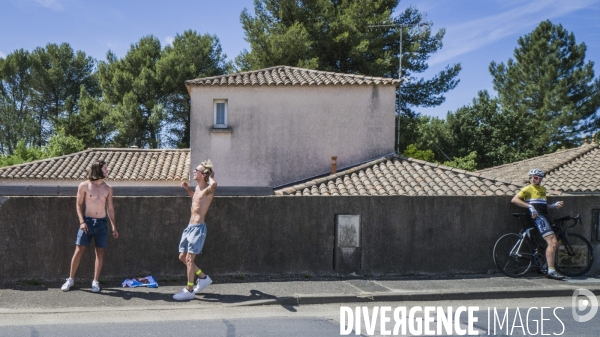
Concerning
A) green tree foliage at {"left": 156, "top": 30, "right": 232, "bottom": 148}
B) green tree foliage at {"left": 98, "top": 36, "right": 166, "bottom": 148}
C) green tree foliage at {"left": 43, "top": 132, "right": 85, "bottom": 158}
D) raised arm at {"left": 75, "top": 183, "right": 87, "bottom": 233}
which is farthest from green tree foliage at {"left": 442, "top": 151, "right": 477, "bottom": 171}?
raised arm at {"left": 75, "top": 183, "right": 87, "bottom": 233}

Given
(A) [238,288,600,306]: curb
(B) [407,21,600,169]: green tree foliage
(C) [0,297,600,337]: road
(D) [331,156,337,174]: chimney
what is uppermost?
(B) [407,21,600,169]: green tree foliage

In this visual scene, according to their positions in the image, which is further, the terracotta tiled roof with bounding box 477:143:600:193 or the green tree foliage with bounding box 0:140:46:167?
the green tree foliage with bounding box 0:140:46:167

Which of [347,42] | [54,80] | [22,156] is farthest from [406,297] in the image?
[54,80]

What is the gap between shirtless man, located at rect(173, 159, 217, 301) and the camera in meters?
7.38

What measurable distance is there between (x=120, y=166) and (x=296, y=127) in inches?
366

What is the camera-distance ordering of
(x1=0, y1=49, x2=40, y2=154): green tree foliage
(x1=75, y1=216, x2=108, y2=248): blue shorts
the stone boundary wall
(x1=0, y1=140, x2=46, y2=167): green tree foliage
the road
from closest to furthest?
the road
(x1=75, y1=216, x2=108, y2=248): blue shorts
the stone boundary wall
(x1=0, y1=140, x2=46, y2=167): green tree foliage
(x1=0, y1=49, x2=40, y2=154): green tree foliage

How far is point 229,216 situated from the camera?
342 inches

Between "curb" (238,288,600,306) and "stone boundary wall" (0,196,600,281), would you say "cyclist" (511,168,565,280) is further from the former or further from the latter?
"curb" (238,288,600,306)

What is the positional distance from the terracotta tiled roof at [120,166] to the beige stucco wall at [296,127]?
449 cm

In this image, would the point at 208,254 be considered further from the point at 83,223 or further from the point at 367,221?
Result: the point at 367,221

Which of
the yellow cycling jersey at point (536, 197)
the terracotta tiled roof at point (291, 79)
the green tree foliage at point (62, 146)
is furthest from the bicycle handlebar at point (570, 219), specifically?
the green tree foliage at point (62, 146)

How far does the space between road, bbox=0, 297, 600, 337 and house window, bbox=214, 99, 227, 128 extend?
10048 mm

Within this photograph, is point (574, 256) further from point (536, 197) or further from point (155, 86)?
point (155, 86)

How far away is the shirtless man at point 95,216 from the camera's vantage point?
7609 mm
